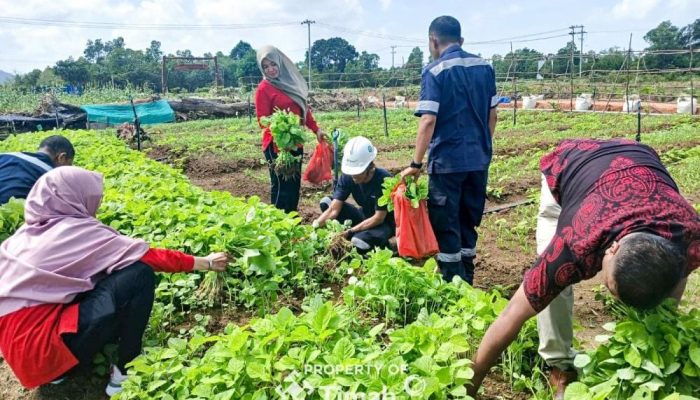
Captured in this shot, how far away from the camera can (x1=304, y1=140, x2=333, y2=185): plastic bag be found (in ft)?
17.7

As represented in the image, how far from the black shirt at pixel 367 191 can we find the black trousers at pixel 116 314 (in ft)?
6.65

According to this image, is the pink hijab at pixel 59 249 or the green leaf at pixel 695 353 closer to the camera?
the green leaf at pixel 695 353

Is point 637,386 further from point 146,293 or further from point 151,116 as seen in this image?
point 151,116

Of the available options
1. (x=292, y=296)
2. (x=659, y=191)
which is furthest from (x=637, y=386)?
(x=292, y=296)

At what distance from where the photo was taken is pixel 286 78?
17.2 ft

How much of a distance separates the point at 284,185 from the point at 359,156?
1.51 m

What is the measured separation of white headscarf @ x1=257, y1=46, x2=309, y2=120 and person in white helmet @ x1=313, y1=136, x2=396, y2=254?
133 centimetres

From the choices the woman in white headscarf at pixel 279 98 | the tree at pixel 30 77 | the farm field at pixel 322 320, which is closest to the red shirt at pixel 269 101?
the woman in white headscarf at pixel 279 98

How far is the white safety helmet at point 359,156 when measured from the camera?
13.2 feet

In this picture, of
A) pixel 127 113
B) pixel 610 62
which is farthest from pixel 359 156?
pixel 610 62

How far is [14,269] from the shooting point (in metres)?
2.40

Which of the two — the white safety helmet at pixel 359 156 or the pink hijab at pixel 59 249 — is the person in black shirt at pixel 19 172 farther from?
the white safety helmet at pixel 359 156

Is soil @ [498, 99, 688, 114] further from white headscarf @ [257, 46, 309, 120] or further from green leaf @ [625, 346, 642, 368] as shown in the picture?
green leaf @ [625, 346, 642, 368]

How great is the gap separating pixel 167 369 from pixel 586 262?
161 cm
